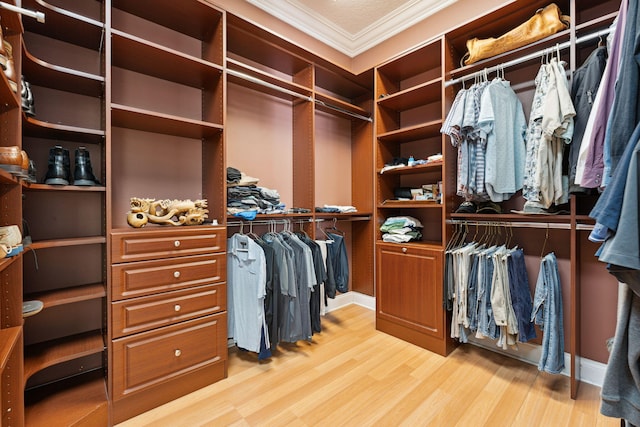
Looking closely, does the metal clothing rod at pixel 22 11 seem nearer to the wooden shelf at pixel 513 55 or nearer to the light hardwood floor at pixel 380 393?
the light hardwood floor at pixel 380 393

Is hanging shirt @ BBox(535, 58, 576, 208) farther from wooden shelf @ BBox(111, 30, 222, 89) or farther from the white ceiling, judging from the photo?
wooden shelf @ BBox(111, 30, 222, 89)

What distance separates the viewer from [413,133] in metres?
2.59

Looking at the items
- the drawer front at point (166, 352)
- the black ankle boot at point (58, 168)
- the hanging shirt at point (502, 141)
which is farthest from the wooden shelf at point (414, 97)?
the black ankle boot at point (58, 168)

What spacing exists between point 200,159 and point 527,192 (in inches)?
92.2

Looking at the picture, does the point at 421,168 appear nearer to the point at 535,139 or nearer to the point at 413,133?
the point at 413,133

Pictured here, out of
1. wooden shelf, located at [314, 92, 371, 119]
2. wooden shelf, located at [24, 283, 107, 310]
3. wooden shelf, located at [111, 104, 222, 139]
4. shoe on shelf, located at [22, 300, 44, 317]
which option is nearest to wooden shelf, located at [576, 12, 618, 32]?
wooden shelf, located at [314, 92, 371, 119]

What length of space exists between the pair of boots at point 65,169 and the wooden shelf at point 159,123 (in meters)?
0.32

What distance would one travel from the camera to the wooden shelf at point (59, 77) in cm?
144

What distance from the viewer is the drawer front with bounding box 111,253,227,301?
157cm

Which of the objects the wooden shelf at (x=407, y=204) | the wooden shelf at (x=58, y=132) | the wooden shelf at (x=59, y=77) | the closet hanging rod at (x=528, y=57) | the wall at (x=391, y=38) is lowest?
the wooden shelf at (x=407, y=204)

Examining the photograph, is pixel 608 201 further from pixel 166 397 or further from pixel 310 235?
pixel 166 397

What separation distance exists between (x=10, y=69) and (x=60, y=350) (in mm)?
1391

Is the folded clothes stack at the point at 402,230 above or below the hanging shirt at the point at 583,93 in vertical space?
below

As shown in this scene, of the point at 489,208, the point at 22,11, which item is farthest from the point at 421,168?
the point at 22,11
